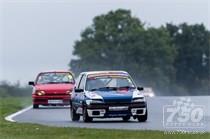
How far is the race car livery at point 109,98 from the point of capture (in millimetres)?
26281

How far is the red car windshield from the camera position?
1636 inches

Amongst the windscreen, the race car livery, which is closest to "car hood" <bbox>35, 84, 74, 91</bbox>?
the race car livery

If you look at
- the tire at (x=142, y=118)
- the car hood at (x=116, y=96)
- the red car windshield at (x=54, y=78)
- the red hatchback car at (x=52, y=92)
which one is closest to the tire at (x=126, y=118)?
the tire at (x=142, y=118)

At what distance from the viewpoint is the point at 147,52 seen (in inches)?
4621

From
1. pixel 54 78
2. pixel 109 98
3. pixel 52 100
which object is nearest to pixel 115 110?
pixel 109 98

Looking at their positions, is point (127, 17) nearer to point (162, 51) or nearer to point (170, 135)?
point (162, 51)

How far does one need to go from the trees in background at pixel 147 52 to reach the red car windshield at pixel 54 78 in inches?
2729

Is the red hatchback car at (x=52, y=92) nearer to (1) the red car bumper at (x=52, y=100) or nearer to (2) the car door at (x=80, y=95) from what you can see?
(1) the red car bumper at (x=52, y=100)

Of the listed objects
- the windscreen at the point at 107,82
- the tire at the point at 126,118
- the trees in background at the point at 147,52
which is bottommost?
the tire at the point at 126,118

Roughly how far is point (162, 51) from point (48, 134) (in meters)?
98.7

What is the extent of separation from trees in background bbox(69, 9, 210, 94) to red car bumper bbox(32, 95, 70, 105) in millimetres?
71343

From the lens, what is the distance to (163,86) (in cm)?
11606

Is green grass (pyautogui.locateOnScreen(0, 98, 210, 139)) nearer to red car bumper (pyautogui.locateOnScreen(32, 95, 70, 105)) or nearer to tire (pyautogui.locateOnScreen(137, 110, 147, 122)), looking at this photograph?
tire (pyautogui.locateOnScreen(137, 110, 147, 122))

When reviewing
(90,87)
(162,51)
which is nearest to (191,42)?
(162,51)
